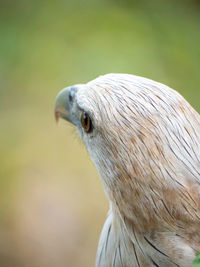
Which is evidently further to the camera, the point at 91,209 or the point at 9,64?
the point at 9,64

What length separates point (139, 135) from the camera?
5.05 ft

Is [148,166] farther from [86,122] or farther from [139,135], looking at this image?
[86,122]

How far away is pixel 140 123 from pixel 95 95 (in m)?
0.25

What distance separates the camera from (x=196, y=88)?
4.96m

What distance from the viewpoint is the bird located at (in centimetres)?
149

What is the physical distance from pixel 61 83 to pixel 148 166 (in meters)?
3.57

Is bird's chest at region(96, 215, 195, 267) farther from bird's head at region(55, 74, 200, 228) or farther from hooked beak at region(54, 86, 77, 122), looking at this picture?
hooked beak at region(54, 86, 77, 122)

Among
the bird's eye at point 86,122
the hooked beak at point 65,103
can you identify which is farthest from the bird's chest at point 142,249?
the hooked beak at point 65,103

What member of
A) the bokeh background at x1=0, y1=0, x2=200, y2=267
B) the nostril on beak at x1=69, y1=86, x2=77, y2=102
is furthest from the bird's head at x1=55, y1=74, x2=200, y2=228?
the bokeh background at x1=0, y1=0, x2=200, y2=267

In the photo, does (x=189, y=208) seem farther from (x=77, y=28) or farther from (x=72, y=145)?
(x=77, y=28)

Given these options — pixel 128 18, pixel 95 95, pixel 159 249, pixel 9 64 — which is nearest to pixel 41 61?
pixel 9 64

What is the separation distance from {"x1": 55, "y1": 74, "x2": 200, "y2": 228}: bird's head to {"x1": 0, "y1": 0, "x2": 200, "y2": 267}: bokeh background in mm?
2679

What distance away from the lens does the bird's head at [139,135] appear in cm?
Answer: 150

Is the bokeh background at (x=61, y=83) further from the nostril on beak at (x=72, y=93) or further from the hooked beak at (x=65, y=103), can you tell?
the nostril on beak at (x=72, y=93)
